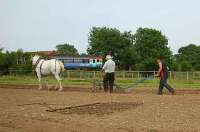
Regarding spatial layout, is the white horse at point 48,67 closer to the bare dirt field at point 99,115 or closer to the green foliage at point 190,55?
the bare dirt field at point 99,115

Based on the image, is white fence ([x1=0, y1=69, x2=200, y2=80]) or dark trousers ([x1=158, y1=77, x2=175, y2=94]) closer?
dark trousers ([x1=158, y1=77, x2=175, y2=94])

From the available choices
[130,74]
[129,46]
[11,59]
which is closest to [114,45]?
[129,46]

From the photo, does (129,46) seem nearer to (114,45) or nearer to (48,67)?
(114,45)

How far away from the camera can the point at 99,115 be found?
13.7 metres

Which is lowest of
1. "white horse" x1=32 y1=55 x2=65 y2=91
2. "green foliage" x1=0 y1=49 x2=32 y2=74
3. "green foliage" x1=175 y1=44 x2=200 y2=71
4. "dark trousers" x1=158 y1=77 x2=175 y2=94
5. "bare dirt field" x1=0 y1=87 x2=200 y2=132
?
"bare dirt field" x1=0 y1=87 x2=200 y2=132

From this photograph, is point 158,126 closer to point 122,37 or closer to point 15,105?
point 15,105

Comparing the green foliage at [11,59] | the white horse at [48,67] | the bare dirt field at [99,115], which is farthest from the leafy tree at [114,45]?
the bare dirt field at [99,115]

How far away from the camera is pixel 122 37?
92.2 meters

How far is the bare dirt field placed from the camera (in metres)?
11.4

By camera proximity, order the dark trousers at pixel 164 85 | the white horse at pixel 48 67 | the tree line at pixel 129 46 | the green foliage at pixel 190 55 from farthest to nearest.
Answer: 1. the green foliage at pixel 190 55
2. the tree line at pixel 129 46
3. the white horse at pixel 48 67
4. the dark trousers at pixel 164 85

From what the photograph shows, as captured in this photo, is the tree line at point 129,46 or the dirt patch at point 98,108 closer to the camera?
the dirt patch at point 98,108

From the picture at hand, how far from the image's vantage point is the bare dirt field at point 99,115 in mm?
11375

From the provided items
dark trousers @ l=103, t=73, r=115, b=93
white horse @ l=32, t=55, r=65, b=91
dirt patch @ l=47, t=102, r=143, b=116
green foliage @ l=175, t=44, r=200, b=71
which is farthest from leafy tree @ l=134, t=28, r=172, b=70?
dirt patch @ l=47, t=102, r=143, b=116

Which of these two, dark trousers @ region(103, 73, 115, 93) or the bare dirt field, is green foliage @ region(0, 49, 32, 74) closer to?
dark trousers @ region(103, 73, 115, 93)
